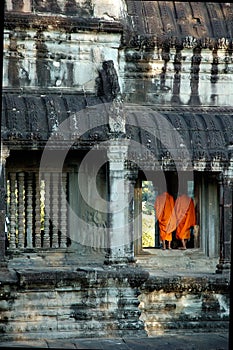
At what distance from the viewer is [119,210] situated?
11352 mm

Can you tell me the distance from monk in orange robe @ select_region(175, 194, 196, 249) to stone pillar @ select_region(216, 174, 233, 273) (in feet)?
5.41

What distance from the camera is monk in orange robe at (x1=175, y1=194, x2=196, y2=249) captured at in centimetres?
1348

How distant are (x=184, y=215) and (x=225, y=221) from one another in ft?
5.98

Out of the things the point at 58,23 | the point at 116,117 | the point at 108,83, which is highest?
the point at 58,23

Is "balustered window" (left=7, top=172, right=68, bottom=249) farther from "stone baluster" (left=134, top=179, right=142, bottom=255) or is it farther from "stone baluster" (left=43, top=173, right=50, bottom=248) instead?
"stone baluster" (left=134, top=179, right=142, bottom=255)

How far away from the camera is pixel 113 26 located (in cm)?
1217

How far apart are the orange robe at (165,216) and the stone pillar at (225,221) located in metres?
1.76

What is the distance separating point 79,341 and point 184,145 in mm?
3483

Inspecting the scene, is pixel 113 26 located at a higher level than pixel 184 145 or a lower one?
higher

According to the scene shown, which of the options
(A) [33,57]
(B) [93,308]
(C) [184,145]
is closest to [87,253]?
(B) [93,308]

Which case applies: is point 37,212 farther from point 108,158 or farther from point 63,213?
point 108,158

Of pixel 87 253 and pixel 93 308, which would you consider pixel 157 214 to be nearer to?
pixel 87 253

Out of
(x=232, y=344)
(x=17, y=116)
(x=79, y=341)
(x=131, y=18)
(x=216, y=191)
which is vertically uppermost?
(x=131, y=18)

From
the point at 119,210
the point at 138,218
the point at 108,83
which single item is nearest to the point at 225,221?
the point at 119,210
